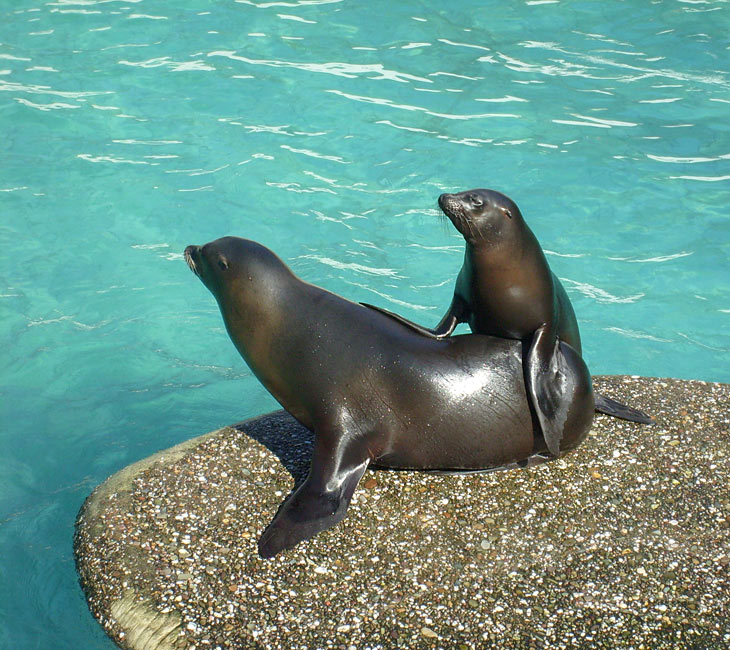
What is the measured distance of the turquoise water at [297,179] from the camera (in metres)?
7.20

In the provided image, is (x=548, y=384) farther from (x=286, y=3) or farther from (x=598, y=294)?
(x=286, y=3)

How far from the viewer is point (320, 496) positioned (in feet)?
14.5

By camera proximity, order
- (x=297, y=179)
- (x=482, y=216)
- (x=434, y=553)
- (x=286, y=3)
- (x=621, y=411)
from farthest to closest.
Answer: (x=286, y=3) → (x=297, y=179) → (x=621, y=411) → (x=482, y=216) → (x=434, y=553)

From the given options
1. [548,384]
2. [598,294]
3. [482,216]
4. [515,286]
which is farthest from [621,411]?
[598,294]

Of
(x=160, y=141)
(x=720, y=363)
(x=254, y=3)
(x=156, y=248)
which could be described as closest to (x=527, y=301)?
(x=720, y=363)

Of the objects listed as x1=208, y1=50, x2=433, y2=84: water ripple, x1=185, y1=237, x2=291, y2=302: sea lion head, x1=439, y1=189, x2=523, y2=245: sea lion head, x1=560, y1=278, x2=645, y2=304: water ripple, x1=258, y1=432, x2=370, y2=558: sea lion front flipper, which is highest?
x1=439, y1=189, x2=523, y2=245: sea lion head

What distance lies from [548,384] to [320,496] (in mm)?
1266

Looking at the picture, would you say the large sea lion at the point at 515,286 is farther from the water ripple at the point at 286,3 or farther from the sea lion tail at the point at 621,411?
the water ripple at the point at 286,3

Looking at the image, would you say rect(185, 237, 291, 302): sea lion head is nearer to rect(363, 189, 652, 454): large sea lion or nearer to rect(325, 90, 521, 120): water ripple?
rect(363, 189, 652, 454): large sea lion

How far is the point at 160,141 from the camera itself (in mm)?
10273

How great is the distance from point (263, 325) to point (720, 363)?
4.61 m

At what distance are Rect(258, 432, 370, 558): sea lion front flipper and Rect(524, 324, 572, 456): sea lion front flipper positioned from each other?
2.89ft

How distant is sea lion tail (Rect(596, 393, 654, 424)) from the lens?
527 cm

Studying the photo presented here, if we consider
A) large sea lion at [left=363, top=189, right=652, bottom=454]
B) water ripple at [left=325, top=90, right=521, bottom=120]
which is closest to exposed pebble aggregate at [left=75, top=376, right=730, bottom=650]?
large sea lion at [left=363, top=189, right=652, bottom=454]
